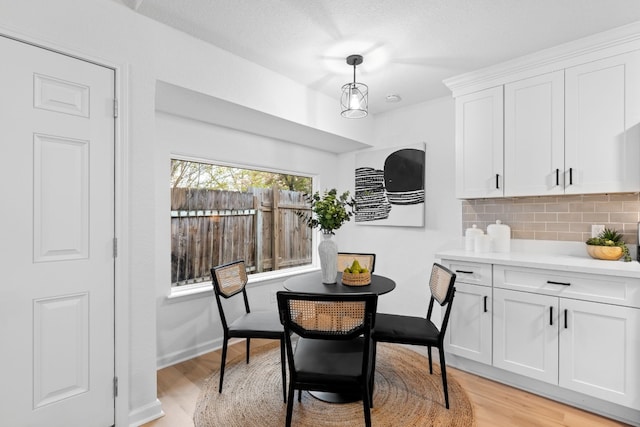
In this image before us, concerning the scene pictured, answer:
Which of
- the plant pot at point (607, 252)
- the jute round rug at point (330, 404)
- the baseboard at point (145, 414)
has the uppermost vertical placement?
the plant pot at point (607, 252)

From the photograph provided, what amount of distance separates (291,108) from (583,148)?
2.30 meters

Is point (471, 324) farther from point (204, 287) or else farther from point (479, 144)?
point (204, 287)

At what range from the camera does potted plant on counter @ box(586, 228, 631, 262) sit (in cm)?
230

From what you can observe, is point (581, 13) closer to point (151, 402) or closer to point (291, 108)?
point (291, 108)

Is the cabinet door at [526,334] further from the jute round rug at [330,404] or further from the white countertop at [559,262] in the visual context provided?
the jute round rug at [330,404]

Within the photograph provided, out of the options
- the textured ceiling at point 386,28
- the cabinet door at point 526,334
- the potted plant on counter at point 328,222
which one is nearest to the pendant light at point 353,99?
the textured ceiling at point 386,28

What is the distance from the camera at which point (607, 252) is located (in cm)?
232

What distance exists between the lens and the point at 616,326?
2.02m

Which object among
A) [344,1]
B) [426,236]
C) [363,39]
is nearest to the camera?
[344,1]

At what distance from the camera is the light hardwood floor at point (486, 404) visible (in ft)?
6.66

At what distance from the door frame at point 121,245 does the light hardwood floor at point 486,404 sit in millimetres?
285

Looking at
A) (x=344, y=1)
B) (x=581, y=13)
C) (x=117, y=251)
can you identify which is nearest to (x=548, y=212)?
(x=581, y=13)

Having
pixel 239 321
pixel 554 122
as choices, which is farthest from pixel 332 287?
pixel 554 122

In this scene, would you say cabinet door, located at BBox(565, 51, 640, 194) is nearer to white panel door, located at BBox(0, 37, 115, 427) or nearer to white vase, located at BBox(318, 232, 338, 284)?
white vase, located at BBox(318, 232, 338, 284)
